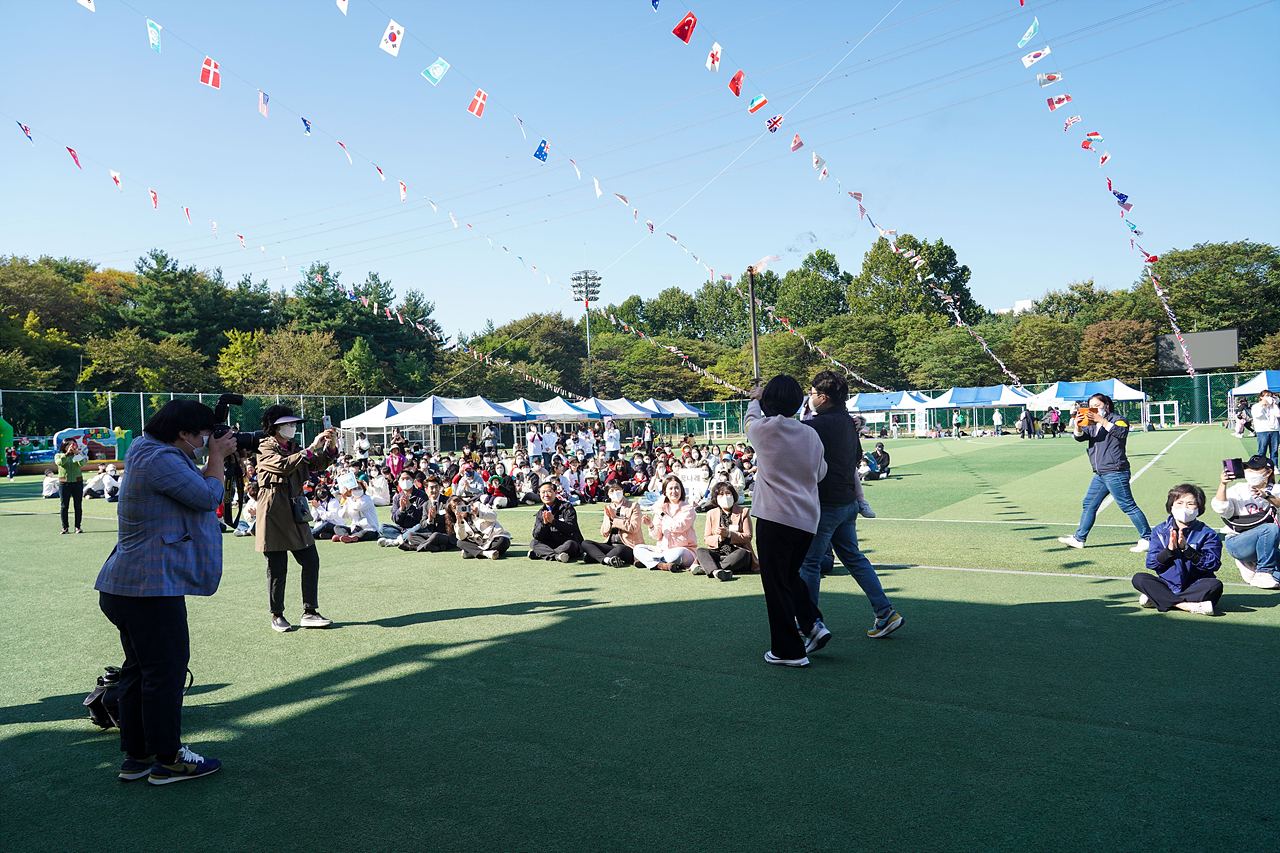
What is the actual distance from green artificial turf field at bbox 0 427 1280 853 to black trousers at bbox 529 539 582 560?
1727mm

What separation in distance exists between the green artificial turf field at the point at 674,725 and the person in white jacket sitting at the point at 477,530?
2187 millimetres

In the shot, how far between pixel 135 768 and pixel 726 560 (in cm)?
551

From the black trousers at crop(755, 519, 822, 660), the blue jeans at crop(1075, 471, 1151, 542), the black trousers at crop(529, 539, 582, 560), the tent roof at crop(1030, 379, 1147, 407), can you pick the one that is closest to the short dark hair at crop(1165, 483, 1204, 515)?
the blue jeans at crop(1075, 471, 1151, 542)

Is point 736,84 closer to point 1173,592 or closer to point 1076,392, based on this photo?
point 1173,592

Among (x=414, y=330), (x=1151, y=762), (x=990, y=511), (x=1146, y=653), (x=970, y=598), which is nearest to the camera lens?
(x=1151, y=762)

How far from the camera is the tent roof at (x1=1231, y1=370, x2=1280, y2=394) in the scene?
39.3 meters

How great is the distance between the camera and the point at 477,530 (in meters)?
10.1

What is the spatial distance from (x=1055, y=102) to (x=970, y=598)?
1118 cm

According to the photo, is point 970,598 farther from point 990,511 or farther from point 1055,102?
point 1055,102


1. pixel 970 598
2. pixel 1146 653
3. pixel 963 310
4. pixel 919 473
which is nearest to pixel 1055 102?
pixel 919 473

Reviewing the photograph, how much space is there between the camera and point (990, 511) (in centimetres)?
1223

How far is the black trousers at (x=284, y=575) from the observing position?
Result: 5980 millimetres

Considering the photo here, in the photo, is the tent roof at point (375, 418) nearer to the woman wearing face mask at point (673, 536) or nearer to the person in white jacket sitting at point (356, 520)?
the person in white jacket sitting at point (356, 520)

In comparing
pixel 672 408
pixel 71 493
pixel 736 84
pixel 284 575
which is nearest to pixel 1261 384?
pixel 672 408
